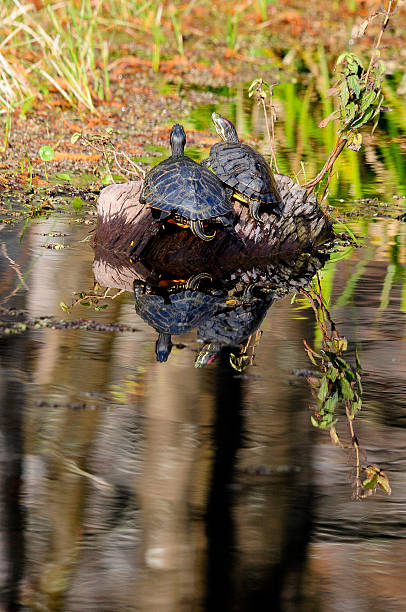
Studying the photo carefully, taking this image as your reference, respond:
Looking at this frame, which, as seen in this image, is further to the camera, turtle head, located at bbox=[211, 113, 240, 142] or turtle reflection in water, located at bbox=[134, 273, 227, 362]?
turtle head, located at bbox=[211, 113, 240, 142]

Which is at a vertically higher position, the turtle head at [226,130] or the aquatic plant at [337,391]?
the turtle head at [226,130]

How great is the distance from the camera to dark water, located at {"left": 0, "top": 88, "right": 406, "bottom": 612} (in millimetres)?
2902

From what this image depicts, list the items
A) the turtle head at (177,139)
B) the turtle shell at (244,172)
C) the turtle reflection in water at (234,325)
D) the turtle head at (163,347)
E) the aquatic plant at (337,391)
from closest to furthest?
the aquatic plant at (337,391) → the turtle head at (163,347) → the turtle reflection in water at (234,325) → the turtle shell at (244,172) → the turtle head at (177,139)

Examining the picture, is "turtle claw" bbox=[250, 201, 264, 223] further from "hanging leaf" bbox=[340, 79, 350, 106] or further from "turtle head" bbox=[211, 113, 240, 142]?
"turtle head" bbox=[211, 113, 240, 142]

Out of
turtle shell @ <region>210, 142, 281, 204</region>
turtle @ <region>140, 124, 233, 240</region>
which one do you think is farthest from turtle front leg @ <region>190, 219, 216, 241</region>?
turtle shell @ <region>210, 142, 281, 204</region>

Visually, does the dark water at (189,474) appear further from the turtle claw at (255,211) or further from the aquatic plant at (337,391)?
the turtle claw at (255,211)

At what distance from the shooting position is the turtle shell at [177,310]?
505 centimetres

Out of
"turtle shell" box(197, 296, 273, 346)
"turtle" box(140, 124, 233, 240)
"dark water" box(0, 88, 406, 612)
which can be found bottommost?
"dark water" box(0, 88, 406, 612)

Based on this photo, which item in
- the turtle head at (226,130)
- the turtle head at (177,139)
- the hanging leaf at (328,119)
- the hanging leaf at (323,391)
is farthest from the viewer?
the turtle head at (226,130)

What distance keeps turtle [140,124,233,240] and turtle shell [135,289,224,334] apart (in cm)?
56

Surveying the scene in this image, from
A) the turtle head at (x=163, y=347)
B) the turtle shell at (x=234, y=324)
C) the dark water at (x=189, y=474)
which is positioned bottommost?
the dark water at (x=189, y=474)

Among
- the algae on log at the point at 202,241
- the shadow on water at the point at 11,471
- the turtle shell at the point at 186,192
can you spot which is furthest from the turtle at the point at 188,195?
the shadow on water at the point at 11,471

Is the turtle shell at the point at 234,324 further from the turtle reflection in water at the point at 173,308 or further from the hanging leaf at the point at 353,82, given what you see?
the hanging leaf at the point at 353,82

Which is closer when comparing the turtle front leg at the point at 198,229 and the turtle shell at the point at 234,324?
the turtle shell at the point at 234,324
